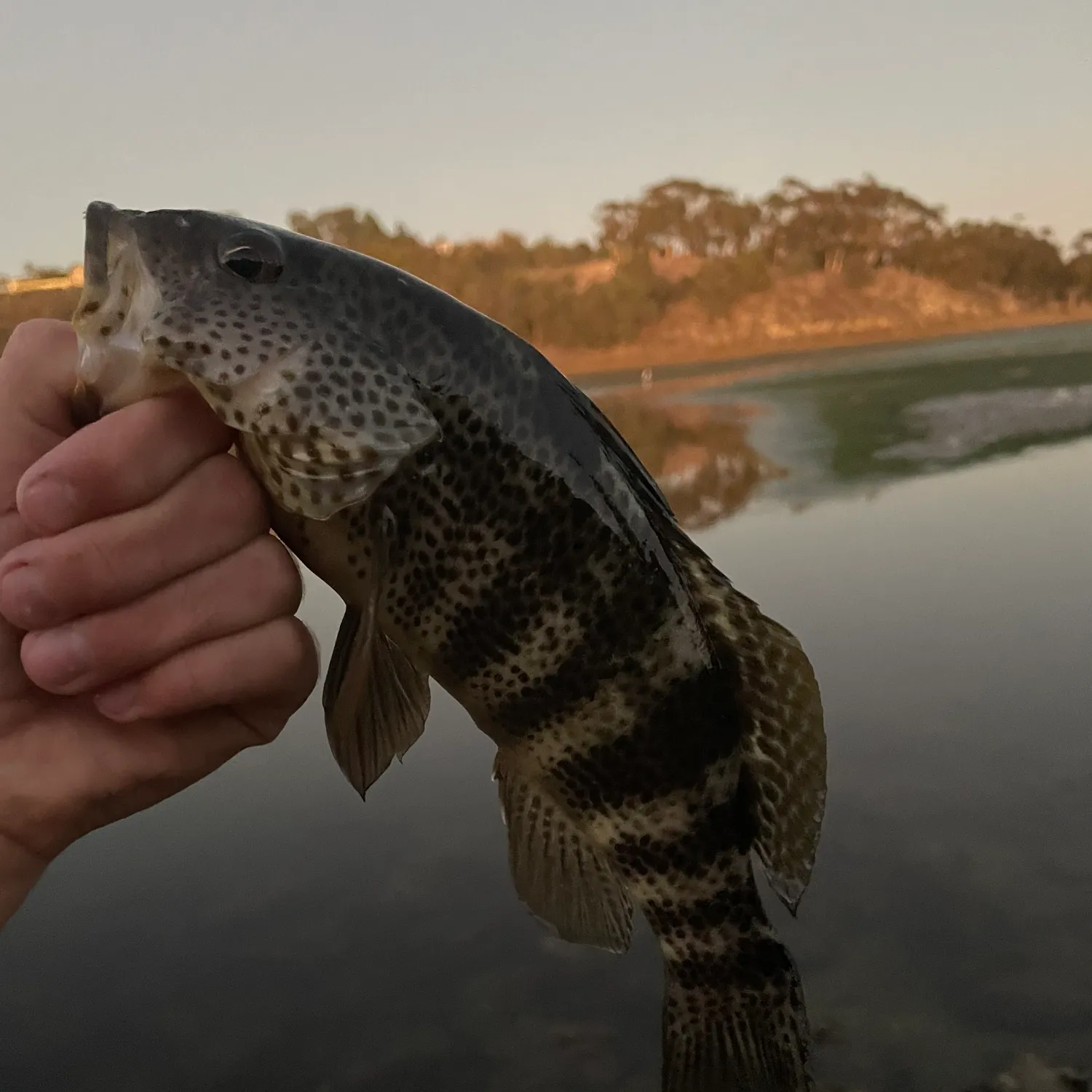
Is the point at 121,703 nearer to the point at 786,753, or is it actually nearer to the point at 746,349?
the point at 786,753

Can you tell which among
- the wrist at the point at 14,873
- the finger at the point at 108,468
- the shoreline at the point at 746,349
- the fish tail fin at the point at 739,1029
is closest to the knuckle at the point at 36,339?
the finger at the point at 108,468

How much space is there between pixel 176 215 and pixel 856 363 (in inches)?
1119

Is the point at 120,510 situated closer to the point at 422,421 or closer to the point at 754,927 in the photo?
the point at 422,421

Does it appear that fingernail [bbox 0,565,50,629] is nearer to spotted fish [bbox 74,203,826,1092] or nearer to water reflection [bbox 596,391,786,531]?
spotted fish [bbox 74,203,826,1092]

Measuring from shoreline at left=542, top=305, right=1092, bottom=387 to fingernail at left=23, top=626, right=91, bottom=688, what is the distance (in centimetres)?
2882

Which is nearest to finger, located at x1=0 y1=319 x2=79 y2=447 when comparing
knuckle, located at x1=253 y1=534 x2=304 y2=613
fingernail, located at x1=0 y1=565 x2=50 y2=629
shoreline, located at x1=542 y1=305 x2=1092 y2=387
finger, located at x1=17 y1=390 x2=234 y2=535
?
finger, located at x1=17 y1=390 x2=234 y2=535

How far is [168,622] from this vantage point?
166 cm

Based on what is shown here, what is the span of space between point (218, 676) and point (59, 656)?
0.89ft

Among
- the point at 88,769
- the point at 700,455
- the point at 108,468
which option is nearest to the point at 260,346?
the point at 108,468

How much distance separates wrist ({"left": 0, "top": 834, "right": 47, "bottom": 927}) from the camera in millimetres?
1803

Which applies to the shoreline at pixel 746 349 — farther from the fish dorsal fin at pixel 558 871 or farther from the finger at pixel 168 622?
the finger at pixel 168 622

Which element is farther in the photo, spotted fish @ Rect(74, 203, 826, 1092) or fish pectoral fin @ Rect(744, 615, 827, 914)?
fish pectoral fin @ Rect(744, 615, 827, 914)

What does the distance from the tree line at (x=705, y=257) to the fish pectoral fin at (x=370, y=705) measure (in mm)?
32276

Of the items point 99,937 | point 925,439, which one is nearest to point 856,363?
point 925,439
